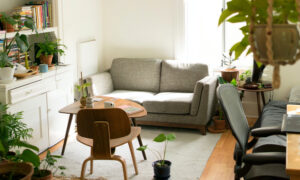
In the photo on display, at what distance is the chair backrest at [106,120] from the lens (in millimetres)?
3637

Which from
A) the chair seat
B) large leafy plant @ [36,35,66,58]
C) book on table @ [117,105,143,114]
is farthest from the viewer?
large leafy plant @ [36,35,66,58]

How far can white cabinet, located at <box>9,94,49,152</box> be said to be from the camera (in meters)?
4.41

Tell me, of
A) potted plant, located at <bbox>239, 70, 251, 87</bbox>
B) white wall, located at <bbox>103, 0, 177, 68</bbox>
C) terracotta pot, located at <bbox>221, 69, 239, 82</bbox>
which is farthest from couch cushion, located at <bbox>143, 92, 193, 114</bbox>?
white wall, located at <bbox>103, 0, 177, 68</bbox>

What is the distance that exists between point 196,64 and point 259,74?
83cm

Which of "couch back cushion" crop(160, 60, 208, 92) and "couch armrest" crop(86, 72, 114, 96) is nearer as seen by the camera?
"couch armrest" crop(86, 72, 114, 96)

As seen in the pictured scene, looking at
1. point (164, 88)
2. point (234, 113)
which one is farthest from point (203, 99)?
point (234, 113)

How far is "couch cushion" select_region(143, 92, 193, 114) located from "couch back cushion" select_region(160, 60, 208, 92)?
31cm

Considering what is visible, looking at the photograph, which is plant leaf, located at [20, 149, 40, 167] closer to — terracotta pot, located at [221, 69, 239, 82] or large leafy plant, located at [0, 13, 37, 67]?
large leafy plant, located at [0, 13, 37, 67]

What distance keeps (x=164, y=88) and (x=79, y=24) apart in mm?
1432

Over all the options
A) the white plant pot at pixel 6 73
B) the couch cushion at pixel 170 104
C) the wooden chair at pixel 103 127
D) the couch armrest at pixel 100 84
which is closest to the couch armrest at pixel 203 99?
the couch cushion at pixel 170 104

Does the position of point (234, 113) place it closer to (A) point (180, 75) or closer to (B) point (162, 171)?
(B) point (162, 171)

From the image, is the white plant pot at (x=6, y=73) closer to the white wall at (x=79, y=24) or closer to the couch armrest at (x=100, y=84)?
the white wall at (x=79, y=24)

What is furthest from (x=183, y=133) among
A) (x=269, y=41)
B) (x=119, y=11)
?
(x=269, y=41)

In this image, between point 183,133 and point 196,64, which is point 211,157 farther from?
point 196,64
